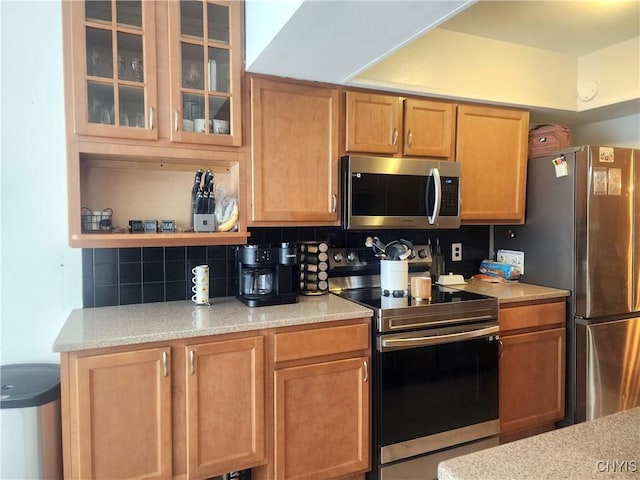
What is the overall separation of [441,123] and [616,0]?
38.7 inches

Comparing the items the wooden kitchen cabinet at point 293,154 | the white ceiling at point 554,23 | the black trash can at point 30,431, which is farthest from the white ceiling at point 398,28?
the black trash can at point 30,431

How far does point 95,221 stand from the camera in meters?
1.87

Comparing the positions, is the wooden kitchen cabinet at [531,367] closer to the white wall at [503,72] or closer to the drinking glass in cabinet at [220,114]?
the white wall at [503,72]

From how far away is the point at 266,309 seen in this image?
195 cm

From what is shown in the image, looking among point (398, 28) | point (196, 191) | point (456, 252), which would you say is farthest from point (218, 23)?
point (456, 252)

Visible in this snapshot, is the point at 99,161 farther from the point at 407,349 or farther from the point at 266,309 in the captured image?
the point at 407,349

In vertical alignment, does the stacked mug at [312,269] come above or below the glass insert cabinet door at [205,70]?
below

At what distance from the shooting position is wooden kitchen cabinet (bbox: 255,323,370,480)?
1792 mm

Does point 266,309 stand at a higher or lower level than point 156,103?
lower

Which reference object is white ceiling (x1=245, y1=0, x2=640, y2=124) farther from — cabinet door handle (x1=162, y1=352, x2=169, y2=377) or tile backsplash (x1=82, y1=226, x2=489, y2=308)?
cabinet door handle (x1=162, y1=352, x2=169, y2=377)

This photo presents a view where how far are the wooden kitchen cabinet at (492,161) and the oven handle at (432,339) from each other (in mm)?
728

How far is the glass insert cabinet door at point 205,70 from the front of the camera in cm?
184

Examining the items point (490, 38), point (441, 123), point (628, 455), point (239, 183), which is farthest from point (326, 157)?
point (628, 455)

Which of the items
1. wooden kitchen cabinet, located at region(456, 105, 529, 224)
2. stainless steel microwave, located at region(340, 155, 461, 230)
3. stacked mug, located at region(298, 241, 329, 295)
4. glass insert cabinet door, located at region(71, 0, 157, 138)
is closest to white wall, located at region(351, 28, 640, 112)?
wooden kitchen cabinet, located at region(456, 105, 529, 224)
